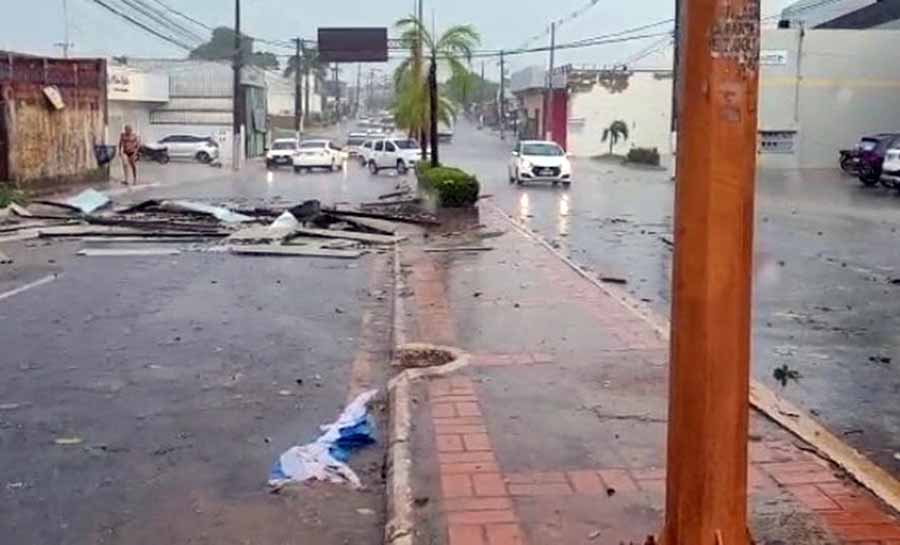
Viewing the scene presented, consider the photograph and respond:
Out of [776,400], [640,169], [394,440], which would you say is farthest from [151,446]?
[640,169]

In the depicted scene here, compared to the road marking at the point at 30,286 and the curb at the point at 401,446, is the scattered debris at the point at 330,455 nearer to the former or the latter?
the curb at the point at 401,446

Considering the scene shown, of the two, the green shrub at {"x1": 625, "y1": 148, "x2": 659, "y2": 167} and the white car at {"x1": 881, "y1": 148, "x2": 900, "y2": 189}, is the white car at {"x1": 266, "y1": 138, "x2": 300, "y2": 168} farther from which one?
the white car at {"x1": 881, "y1": 148, "x2": 900, "y2": 189}

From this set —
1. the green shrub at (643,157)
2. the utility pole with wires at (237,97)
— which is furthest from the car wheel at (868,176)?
the utility pole with wires at (237,97)

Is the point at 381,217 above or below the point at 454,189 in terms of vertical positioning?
below

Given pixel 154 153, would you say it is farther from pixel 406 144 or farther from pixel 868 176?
pixel 868 176

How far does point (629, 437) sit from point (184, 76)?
69649 millimetres

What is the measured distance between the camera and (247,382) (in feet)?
28.7

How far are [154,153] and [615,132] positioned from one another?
26.6 meters

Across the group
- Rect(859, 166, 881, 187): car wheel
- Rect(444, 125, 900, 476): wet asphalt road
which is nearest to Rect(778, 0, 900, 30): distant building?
Rect(859, 166, 881, 187): car wheel

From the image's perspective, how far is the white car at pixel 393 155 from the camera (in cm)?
5293

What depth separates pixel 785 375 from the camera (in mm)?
8891

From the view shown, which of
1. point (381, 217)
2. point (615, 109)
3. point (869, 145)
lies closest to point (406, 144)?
point (615, 109)

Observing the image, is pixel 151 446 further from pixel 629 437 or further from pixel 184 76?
pixel 184 76

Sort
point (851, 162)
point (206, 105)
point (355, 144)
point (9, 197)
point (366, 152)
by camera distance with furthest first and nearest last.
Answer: point (355, 144)
point (206, 105)
point (366, 152)
point (851, 162)
point (9, 197)
